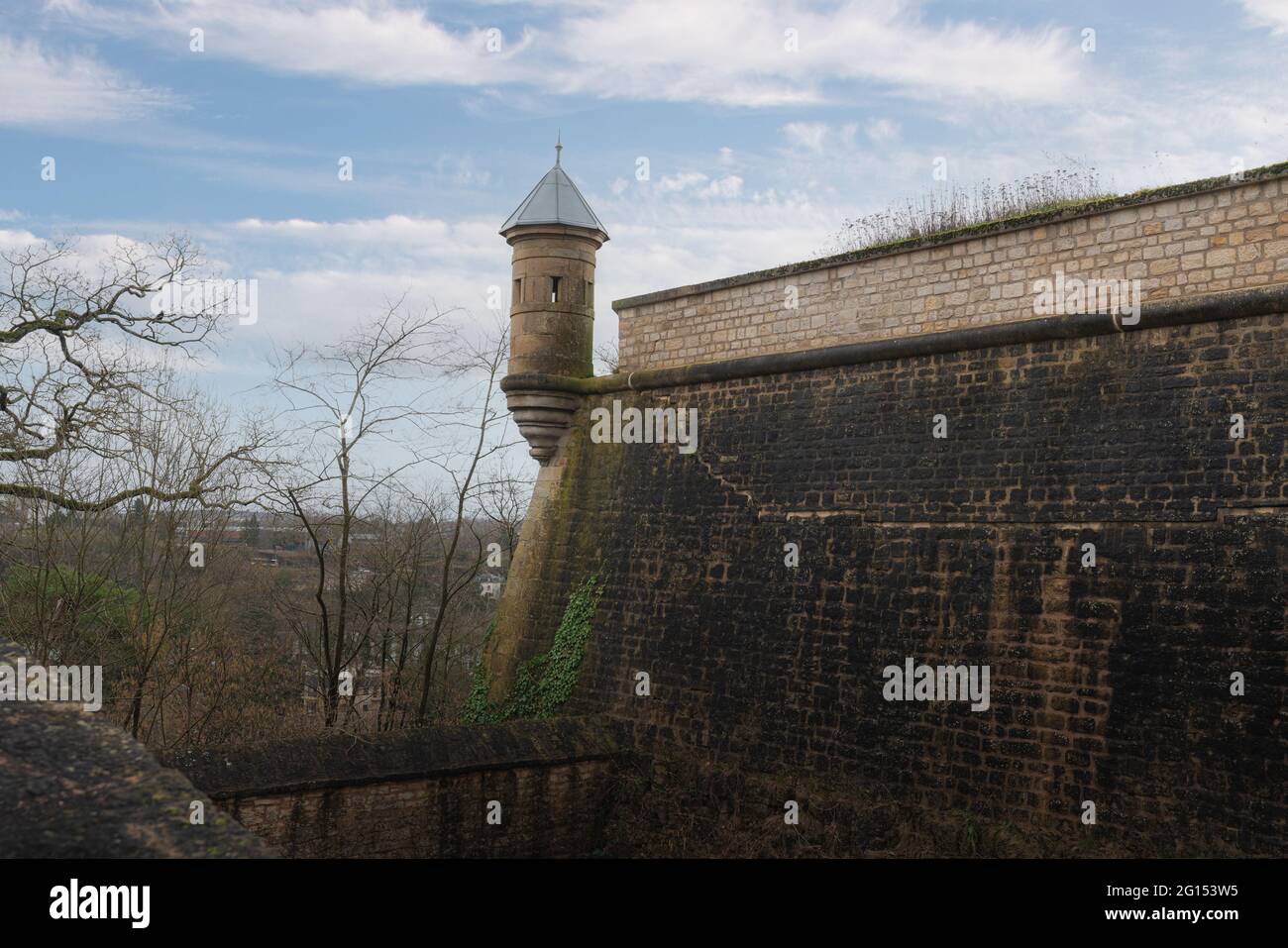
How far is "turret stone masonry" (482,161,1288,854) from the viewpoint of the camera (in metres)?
8.20

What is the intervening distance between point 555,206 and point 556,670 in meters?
6.15

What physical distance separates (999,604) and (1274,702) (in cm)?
224

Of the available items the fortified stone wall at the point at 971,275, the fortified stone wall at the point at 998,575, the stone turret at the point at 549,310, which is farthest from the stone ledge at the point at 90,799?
the stone turret at the point at 549,310

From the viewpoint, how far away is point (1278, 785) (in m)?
7.55

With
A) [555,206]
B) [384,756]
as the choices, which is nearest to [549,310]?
[555,206]

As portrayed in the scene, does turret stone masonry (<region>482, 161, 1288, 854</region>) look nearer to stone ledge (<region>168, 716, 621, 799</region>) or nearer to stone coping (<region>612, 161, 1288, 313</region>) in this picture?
stone coping (<region>612, 161, 1288, 313</region>)

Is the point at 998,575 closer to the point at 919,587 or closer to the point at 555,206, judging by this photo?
the point at 919,587

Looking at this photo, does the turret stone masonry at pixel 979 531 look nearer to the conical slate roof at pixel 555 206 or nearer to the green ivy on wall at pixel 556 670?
the green ivy on wall at pixel 556 670

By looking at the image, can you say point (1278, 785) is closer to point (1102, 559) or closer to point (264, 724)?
point (1102, 559)

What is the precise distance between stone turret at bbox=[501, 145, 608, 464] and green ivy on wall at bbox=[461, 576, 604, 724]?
2.42 meters

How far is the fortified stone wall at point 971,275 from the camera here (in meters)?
8.67

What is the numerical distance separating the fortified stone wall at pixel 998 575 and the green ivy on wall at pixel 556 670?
0.24m

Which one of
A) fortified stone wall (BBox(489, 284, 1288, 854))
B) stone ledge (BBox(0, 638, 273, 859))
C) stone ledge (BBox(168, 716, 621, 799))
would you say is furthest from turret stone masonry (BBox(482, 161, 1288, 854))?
stone ledge (BBox(0, 638, 273, 859))
